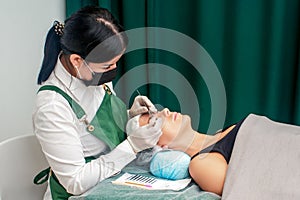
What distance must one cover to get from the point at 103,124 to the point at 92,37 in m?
0.27

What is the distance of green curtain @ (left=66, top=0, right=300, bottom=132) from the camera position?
1.63 m

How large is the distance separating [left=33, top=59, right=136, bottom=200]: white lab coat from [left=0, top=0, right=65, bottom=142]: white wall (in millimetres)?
655

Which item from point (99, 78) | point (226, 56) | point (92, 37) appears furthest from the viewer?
point (226, 56)

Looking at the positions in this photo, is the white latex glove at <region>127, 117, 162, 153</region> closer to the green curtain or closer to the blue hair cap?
the blue hair cap

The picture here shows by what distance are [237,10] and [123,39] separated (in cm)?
72

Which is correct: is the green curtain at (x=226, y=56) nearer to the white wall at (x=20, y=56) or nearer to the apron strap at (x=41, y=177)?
the white wall at (x=20, y=56)

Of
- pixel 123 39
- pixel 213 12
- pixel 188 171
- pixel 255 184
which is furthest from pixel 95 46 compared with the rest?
pixel 213 12

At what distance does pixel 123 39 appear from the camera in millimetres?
1141

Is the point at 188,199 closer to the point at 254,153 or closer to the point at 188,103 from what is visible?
the point at 254,153

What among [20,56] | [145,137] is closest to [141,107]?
[145,137]

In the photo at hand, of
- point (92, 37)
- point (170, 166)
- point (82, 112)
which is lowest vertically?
point (170, 166)

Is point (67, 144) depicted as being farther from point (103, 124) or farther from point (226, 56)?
point (226, 56)

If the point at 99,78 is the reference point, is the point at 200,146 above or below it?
below

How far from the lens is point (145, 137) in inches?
44.5
